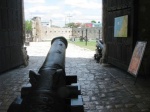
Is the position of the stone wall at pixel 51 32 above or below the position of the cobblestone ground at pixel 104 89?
above

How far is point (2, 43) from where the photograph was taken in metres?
9.20

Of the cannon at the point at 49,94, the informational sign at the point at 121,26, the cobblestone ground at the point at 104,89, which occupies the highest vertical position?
the informational sign at the point at 121,26

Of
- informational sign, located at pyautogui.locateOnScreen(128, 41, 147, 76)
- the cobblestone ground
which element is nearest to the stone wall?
the cobblestone ground

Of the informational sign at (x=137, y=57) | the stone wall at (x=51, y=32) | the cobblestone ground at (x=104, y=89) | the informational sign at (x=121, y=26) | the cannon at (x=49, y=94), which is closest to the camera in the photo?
the cannon at (x=49, y=94)

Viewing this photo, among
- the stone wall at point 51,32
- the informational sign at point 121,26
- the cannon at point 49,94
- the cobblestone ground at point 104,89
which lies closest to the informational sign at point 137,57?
the cobblestone ground at point 104,89

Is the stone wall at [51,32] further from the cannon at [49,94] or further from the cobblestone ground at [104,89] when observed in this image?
the cannon at [49,94]

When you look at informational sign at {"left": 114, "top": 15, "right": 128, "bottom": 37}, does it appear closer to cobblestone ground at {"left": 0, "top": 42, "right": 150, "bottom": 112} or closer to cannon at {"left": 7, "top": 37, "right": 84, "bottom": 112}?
cobblestone ground at {"left": 0, "top": 42, "right": 150, "bottom": 112}

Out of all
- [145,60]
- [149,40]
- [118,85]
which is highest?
[149,40]

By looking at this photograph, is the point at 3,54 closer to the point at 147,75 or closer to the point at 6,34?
the point at 6,34

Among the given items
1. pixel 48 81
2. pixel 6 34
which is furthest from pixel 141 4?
pixel 48 81

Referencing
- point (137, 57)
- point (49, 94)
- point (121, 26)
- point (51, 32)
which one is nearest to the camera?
point (49, 94)

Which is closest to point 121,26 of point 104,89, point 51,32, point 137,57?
point 137,57

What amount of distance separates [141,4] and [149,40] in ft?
3.60

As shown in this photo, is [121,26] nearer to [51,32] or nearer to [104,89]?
[104,89]
